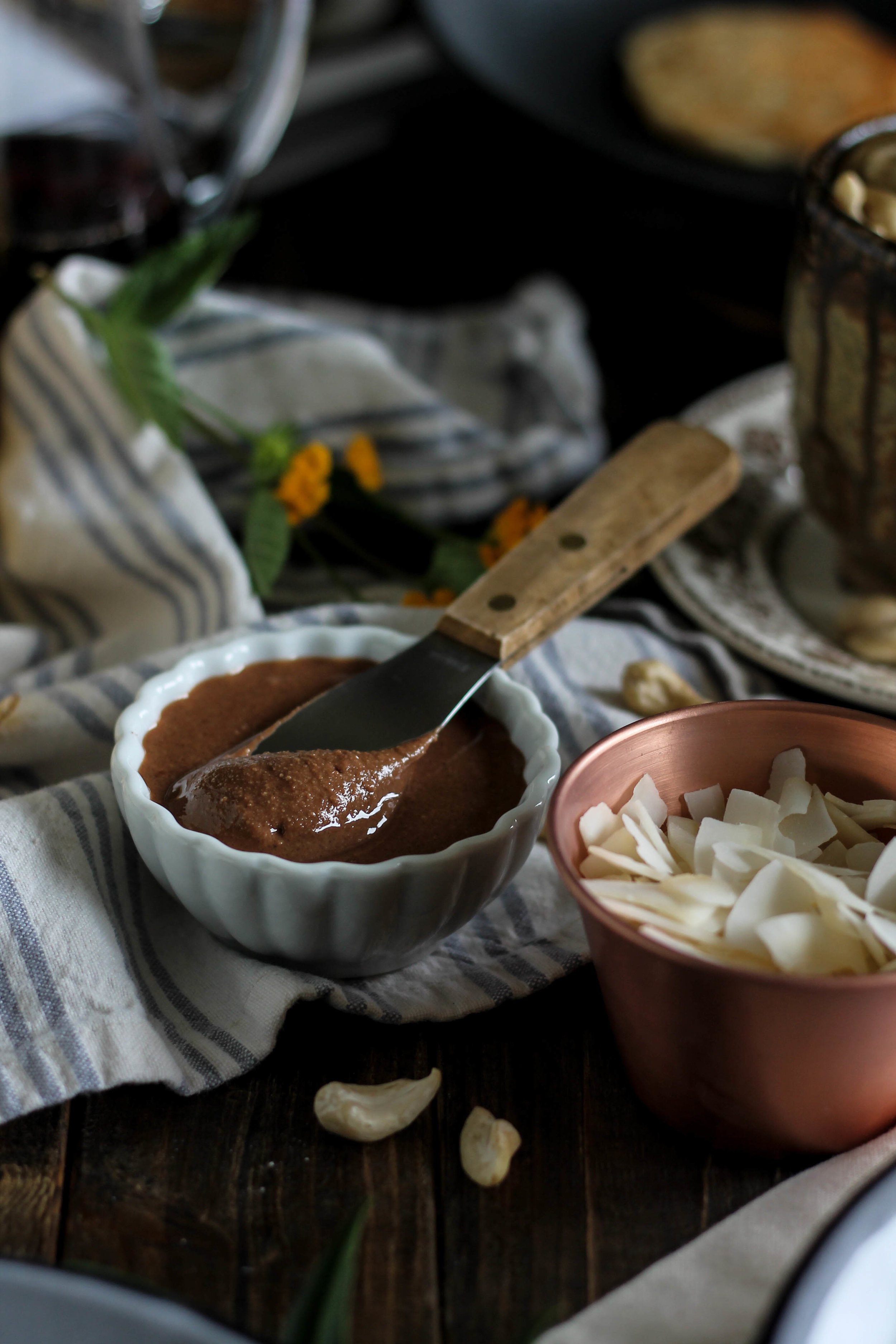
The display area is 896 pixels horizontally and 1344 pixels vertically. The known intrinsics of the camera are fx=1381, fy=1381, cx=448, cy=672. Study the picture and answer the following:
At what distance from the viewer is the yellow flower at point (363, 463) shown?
1053 millimetres

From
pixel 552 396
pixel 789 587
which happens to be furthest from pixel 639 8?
pixel 789 587

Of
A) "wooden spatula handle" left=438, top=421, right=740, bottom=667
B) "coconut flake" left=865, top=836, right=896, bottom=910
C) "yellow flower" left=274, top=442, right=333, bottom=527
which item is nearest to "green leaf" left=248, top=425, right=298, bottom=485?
"yellow flower" left=274, top=442, right=333, bottom=527

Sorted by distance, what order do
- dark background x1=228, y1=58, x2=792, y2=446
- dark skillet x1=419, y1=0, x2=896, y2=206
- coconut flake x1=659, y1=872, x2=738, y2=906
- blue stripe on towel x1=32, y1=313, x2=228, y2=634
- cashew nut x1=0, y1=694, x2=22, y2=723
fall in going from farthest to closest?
dark skillet x1=419, y1=0, x2=896, y2=206, dark background x1=228, y1=58, x2=792, y2=446, blue stripe on towel x1=32, y1=313, x2=228, y2=634, cashew nut x1=0, y1=694, x2=22, y2=723, coconut flake x1=659, y1=872, x2=738, y2=906

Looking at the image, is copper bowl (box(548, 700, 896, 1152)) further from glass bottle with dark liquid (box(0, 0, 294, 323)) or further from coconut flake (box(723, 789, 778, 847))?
glass bottle with dark liquid (box(0, 0, 294, 323))

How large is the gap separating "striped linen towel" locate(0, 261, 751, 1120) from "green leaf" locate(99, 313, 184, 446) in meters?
0.01

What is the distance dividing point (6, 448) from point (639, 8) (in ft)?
3.65

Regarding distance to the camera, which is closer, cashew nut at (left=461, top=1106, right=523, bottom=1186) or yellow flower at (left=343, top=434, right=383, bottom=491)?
cashew nut at (left=461, top=1106, right=523, bottom=1186)

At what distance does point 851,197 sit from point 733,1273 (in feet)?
2.09

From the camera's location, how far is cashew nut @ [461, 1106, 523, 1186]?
0.61m

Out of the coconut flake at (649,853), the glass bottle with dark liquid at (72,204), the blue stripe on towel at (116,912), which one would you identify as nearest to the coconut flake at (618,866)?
the coconut flake at (649,853)

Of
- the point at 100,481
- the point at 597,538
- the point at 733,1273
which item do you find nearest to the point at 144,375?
the point at 100,481

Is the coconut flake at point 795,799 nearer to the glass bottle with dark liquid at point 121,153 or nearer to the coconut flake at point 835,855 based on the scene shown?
the coconut flake at point 835,855

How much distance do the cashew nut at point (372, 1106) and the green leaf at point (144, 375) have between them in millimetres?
541

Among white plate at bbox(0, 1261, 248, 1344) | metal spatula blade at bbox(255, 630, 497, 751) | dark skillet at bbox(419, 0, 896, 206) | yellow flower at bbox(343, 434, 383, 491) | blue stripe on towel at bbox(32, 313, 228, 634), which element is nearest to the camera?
white plate at bbox(0, 1261, 248, 1344)
